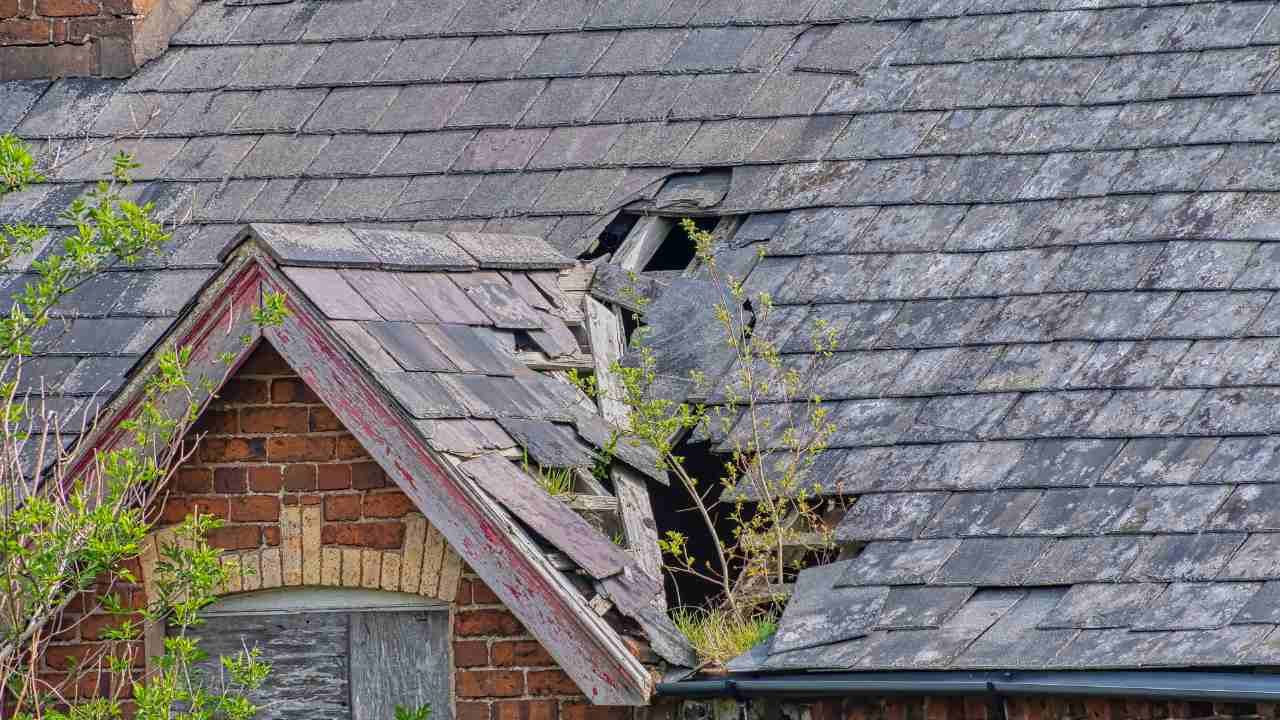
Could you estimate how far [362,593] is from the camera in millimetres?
7750

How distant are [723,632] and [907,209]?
232 cm

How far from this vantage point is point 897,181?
349 inches

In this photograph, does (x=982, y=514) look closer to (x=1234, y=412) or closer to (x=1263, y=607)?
(x=1234, y=412)

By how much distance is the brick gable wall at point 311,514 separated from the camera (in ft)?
24.7

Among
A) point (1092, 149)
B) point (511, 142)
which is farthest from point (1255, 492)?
point (511, 142)

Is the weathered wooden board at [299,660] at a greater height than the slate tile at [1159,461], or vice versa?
the slate tile at [1159,461]

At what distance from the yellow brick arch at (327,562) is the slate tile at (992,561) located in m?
1.85

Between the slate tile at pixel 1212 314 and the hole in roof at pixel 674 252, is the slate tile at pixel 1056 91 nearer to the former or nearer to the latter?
the slate tile at pixel 1212 314

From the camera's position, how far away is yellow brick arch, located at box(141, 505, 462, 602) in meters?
7.57

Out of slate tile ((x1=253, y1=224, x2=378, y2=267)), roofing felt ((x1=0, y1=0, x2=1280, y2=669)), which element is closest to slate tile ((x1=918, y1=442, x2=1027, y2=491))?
roofing felt ((x1=0, y1=0, x2=1280, y2=669))

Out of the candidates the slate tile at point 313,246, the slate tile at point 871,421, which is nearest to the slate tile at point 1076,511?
the slate tile at point 871,421

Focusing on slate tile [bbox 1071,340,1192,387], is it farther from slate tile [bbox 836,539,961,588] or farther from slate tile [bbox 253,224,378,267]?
slate tile [bbox 253,224,378,267]

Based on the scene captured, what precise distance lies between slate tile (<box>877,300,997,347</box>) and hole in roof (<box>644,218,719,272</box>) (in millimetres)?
1335

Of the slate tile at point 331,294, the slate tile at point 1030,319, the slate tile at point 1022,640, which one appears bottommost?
the slate tile at point 1022,640
